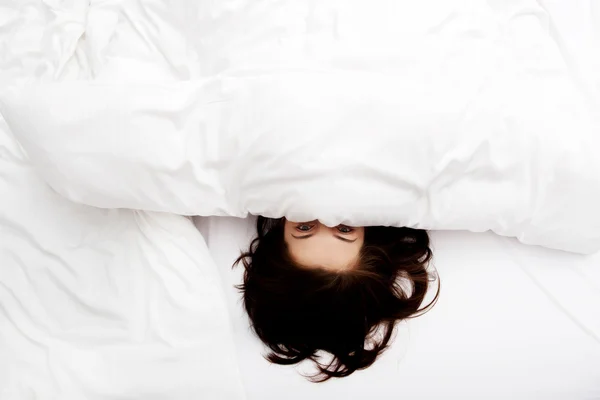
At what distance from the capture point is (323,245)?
2.75ft

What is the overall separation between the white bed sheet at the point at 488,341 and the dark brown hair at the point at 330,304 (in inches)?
1.0

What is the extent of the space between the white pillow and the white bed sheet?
0.09 meters

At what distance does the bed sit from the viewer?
2.79ft

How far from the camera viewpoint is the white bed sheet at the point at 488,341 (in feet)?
2.82

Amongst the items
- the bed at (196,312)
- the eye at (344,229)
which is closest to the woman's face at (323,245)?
the eye at (344,229)

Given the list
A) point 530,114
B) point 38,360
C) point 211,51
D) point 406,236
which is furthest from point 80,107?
point 530,114

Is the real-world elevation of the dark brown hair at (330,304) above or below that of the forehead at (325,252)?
below

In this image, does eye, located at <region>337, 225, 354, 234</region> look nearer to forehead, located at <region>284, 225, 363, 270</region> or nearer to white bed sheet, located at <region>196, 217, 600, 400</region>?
forehead, located at <region>284, 225, 363, 270</region>

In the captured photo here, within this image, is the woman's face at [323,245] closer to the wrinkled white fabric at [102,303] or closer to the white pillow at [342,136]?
the white pillow at [342,136]

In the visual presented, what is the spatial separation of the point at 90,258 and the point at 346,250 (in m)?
0.45

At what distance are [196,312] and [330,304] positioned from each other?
0.22 m

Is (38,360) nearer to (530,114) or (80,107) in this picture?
(80,107)

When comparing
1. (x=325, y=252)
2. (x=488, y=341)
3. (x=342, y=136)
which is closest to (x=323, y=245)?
(x=325, y=252)

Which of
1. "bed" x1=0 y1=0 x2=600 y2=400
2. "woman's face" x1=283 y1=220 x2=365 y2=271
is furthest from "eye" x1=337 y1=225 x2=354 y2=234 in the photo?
"bed" x1=0 y1=0 x2=600 y2=400
